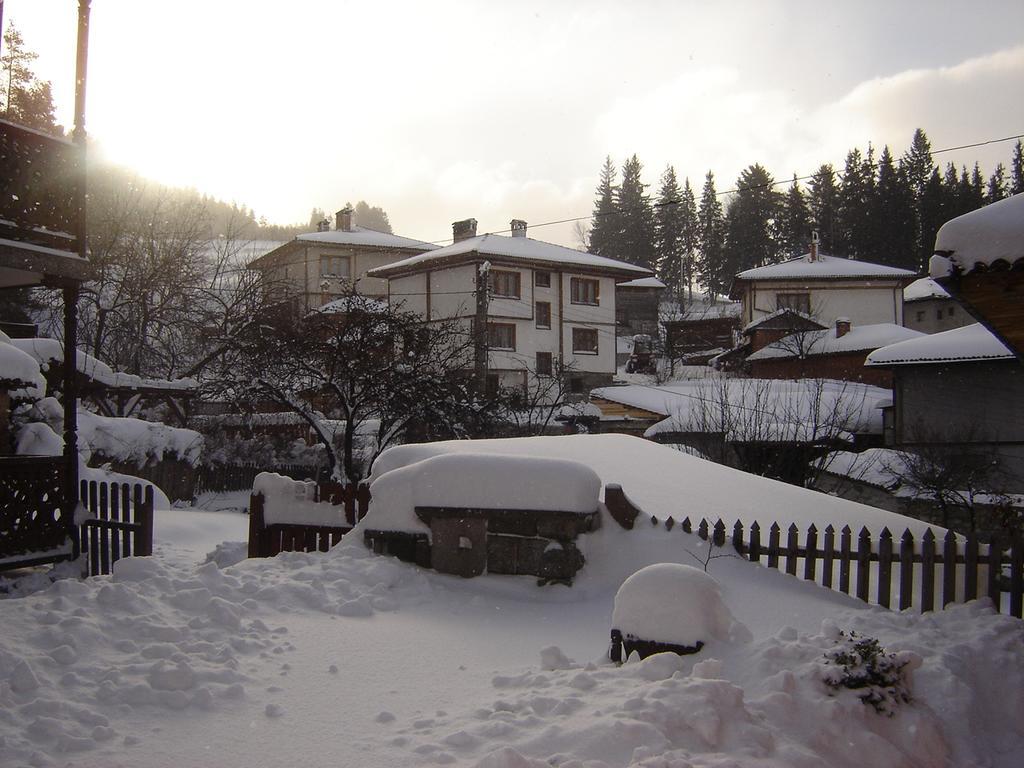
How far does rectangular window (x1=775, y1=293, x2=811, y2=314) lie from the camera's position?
44375 mm

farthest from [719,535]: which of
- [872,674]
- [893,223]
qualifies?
[893,223]

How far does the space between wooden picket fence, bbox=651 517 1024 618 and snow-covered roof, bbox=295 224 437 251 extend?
1682 inches

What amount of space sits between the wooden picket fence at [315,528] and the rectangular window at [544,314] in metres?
30.2

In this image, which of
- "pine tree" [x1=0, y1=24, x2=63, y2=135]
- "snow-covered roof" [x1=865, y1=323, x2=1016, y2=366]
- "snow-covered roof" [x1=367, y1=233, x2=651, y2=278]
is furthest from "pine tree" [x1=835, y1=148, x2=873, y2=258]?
"pine tree" [x1=0, y1=24, x2=63, y2=135]

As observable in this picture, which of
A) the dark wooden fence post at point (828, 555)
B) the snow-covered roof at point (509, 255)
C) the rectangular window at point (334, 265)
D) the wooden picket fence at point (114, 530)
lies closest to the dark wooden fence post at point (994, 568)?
the dark wooden fence post at point (828, 555)

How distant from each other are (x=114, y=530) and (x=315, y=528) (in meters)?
2.54

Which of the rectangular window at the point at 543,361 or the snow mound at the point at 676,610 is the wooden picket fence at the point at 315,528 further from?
the rectangular window at the point at 543,361

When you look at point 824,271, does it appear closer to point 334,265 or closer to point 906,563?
point 334,265

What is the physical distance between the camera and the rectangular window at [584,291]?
39156mm

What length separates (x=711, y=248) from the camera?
235 ft

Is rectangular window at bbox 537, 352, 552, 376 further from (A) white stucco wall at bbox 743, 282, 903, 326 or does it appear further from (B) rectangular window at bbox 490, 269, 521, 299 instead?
(A) white stucco wall at bbox 743, 282, 903, 326

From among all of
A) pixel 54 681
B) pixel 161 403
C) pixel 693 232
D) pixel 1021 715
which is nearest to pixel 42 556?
pixel 54 681

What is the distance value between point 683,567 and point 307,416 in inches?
527

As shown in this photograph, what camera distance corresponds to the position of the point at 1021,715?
A: 4.12m
